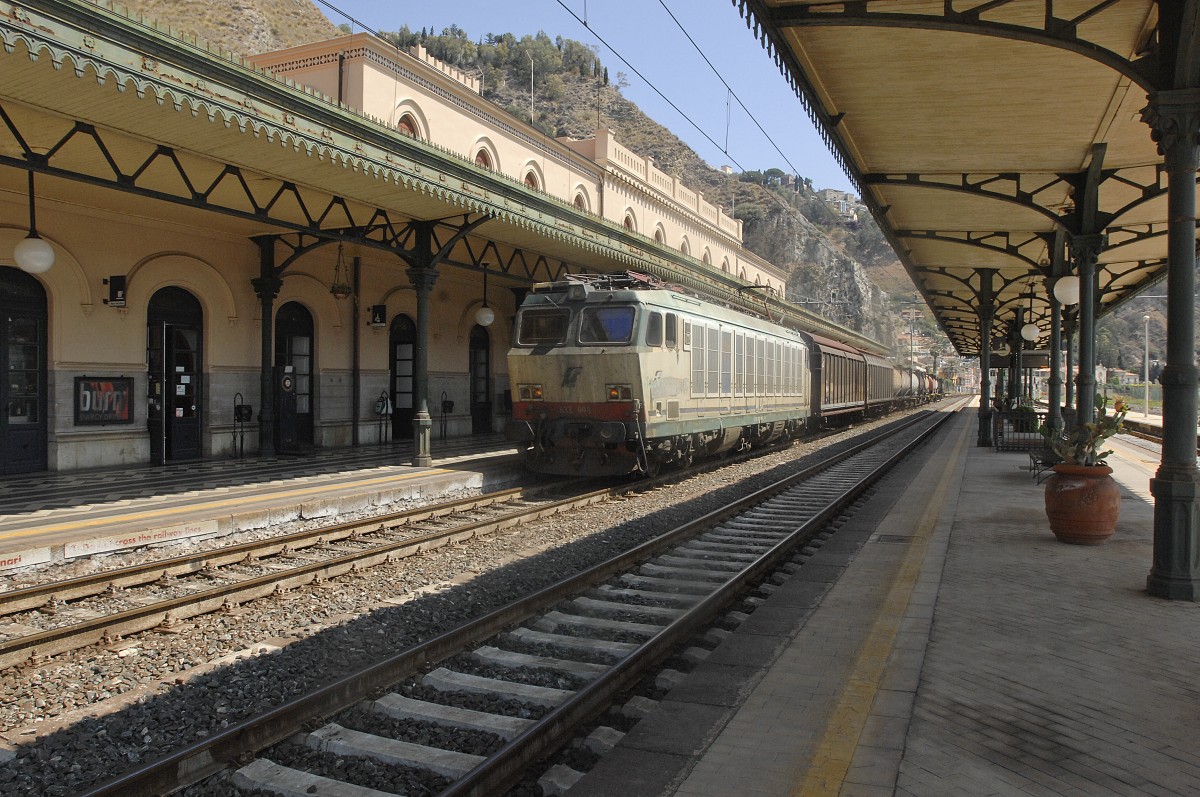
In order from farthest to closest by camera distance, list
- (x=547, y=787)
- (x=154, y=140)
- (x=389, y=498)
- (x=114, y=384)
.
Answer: (x=114, y=384) → (x=389, y=498) → (x=154, y=140) → (x=547, y=787)

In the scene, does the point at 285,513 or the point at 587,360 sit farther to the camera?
the point at 587,360

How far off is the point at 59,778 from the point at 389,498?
795 cm

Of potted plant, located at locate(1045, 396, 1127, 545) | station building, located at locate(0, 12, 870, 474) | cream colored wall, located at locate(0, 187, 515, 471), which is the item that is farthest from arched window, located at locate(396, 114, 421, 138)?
potted plant, located at locate(1045, 396, 1127, 545)

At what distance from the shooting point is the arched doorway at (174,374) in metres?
14.7

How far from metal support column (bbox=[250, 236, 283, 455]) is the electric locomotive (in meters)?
5.32

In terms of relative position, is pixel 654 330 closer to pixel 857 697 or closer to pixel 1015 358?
pixel 857 697

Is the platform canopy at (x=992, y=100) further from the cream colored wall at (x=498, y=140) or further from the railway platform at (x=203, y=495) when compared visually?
the cream colored wall at (x=498, y=140)

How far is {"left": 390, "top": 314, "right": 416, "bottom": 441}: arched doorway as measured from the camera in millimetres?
20469

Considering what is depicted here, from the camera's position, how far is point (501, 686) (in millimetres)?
4867

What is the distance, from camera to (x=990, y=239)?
54.4ft

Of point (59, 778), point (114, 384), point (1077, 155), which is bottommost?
point (59, 778)

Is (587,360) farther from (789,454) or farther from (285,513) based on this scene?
(789,454)

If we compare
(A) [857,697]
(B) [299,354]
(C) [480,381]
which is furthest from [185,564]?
(C) [480,381]

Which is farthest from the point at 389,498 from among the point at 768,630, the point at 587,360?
the point at 768,630
